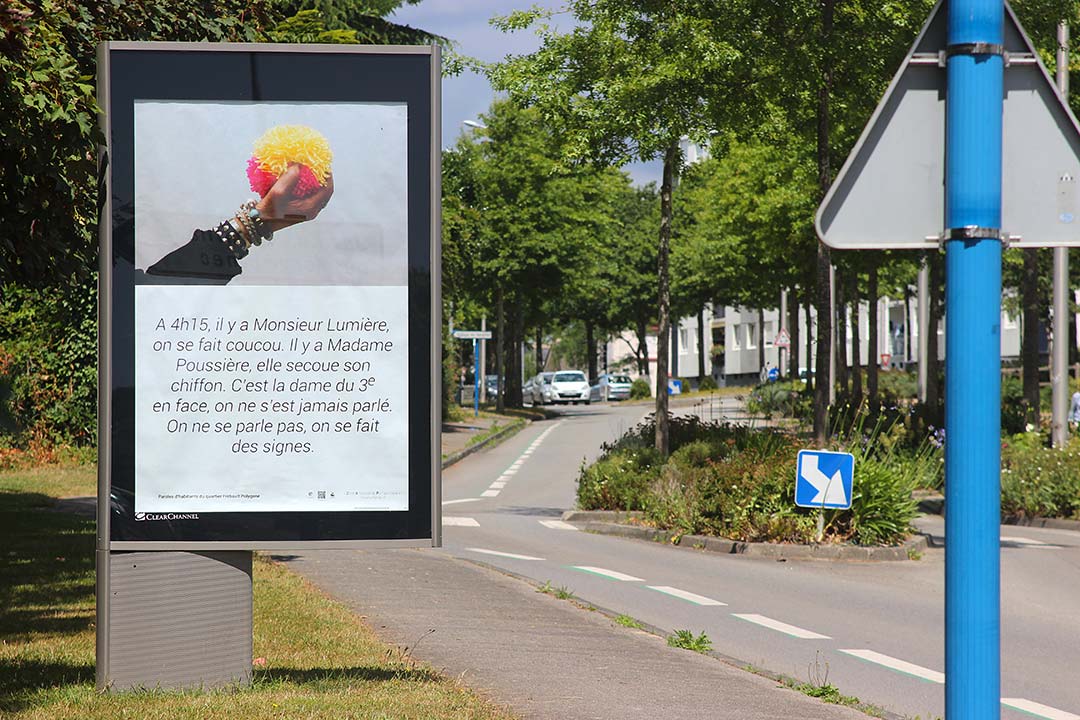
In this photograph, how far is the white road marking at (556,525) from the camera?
1820cm

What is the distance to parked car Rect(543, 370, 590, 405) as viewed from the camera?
6712 cm

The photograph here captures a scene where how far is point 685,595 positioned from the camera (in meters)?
12.0

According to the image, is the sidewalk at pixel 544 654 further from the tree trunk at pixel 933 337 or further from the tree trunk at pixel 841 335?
the tree trunk at pixel 841 335

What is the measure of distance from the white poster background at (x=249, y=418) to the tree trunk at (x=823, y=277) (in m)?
11.2

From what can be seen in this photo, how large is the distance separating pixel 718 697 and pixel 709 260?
42.7 meters

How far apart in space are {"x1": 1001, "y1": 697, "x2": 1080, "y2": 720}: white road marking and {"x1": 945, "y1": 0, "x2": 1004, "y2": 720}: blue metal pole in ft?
14.6

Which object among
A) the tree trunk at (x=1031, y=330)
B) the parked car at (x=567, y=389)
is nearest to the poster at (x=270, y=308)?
the tree trunk at (x=1031, y=330)

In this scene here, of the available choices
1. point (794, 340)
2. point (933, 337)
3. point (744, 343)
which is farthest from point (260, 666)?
point (744, 343)

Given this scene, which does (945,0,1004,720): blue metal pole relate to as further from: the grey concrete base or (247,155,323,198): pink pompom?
the grey concrete base

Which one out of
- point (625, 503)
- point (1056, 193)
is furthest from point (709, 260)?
→ point (1056, 193)

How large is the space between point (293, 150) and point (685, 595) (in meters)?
6.96

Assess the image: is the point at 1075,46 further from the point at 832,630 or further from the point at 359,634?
the point at 359,634

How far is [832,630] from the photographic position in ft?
33.9

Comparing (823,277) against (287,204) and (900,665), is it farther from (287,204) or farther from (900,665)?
(287,204)
